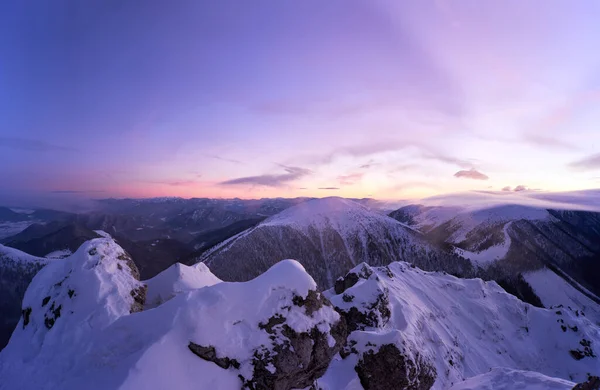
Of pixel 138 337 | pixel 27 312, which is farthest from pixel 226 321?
pixel 27 312

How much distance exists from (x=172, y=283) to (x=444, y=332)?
249 feet

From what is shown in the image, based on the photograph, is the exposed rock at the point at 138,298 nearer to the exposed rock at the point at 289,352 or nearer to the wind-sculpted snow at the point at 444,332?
the exposed rock at the point at 289,352

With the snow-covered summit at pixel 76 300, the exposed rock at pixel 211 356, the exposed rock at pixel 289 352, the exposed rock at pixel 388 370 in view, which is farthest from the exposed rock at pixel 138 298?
the exposed rock at pixel 388 370

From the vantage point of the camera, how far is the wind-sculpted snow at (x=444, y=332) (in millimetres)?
28594

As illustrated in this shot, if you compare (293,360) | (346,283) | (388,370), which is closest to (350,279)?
(346,283)

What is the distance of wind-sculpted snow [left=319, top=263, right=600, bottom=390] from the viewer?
93.8ft

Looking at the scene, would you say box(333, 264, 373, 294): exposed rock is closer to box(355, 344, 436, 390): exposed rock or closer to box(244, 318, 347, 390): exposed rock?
box(355, 344, 436, 390): exposed rock

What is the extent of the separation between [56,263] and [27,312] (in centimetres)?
412

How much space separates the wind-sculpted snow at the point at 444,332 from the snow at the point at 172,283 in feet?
51.7

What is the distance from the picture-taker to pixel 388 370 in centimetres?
2759

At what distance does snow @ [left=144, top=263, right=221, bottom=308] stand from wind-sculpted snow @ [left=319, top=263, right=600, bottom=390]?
1577 centimetres

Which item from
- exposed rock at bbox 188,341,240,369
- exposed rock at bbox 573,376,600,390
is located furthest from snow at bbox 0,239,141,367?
exposed rock at bbox 573,376,600,390

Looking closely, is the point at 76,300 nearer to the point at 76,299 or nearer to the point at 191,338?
the point at 76,299

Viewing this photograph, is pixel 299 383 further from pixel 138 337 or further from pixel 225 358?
pixel 138 337
